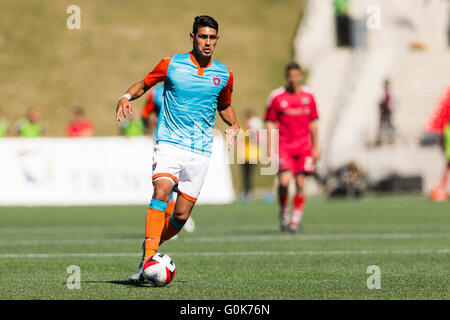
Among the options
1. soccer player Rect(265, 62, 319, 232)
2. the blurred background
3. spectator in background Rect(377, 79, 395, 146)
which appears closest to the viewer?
soccer player Rect(265, 62, 319, 232)

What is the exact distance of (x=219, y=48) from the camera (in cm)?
4991

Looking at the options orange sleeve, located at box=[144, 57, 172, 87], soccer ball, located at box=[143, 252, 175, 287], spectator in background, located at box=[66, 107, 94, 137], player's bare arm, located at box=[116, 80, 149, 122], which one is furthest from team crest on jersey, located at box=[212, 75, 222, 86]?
spectator in background, located at box=[66, 107, 94, 137]

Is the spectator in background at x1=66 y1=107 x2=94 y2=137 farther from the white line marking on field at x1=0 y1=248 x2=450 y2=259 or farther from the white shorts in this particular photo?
the white shorts

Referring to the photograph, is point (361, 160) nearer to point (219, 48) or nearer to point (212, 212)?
point (212, 212)

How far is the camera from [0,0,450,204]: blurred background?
32.2 meters

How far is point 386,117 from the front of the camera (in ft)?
114

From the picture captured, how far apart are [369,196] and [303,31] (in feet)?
66.0

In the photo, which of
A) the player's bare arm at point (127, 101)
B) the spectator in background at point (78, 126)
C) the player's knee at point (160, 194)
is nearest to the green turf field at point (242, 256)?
the player's knee at point (160, 194)

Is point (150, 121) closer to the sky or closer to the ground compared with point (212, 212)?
closer to the sky

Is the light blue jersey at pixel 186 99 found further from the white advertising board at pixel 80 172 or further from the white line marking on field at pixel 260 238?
the white advertising board at pixel 80 172

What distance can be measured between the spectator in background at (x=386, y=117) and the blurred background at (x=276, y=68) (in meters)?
0.06

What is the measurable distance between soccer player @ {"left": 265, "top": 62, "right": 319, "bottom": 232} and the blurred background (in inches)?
376
